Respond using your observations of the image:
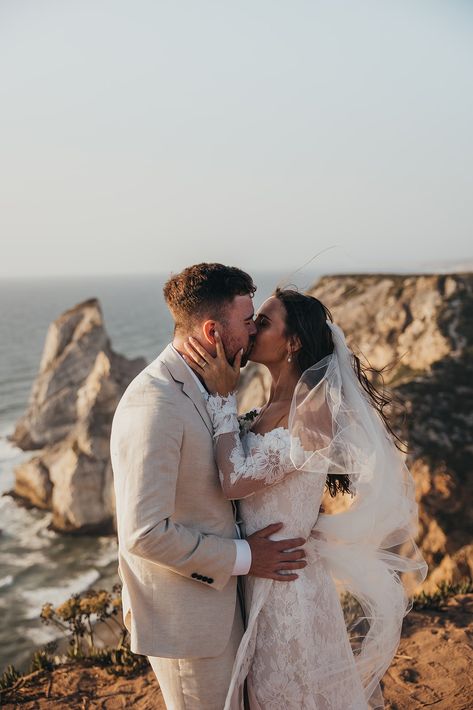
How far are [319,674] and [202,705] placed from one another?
0.66m

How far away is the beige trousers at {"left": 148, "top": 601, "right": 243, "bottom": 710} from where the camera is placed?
11.6ft

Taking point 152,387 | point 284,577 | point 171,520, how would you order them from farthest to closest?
point 284,577 < point 152,387 < point 171,520

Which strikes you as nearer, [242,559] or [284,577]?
[242,559]

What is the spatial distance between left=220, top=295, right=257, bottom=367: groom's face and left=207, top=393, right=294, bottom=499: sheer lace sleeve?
271 mm

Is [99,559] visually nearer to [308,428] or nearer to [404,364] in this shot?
[404,364]

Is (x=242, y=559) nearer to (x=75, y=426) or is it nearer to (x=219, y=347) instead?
(x=219, y=347)

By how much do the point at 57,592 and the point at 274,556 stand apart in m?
16.8

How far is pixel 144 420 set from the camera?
11.0 feet

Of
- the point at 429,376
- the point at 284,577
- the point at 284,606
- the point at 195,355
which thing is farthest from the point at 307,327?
the point at 429,376

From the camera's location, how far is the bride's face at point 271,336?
393 centimetres

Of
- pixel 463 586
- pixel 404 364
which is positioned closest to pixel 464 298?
pixel 404 364

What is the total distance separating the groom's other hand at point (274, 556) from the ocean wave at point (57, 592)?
15.8 meters

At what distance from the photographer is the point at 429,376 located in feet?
51.8

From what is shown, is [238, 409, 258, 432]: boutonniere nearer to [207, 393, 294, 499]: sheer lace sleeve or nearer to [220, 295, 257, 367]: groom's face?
[207, 393, 294, 499]: sheer lace sleeve
